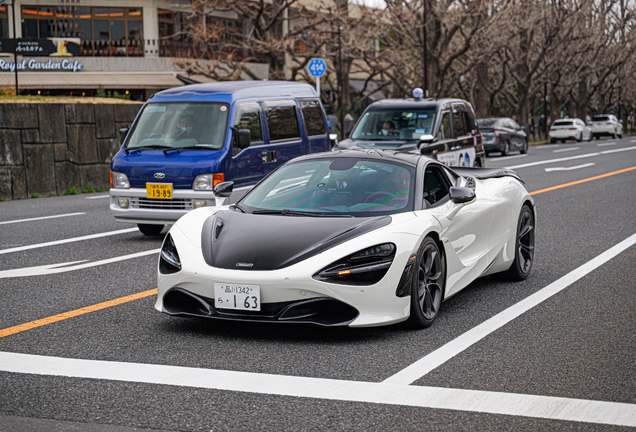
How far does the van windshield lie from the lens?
420 inches

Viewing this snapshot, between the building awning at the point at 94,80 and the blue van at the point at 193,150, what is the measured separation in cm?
3080

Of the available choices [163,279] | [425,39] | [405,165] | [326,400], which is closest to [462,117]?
[405,165]

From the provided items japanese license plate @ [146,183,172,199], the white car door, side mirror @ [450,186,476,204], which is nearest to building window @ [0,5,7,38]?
japanese license plate @ [146,183,172,199]

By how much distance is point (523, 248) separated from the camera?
7.79 m

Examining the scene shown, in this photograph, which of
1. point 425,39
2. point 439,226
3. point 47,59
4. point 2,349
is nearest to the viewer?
point 2,349

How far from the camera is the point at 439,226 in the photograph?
19.7ft

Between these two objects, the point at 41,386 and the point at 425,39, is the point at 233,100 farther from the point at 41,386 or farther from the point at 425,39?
the point at 425,39

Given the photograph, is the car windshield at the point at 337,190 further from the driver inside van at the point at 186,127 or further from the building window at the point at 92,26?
the building window at the point at 92,26

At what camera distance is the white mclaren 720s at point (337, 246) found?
17.3 ft

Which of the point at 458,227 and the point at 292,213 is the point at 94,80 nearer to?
the point at 292,213

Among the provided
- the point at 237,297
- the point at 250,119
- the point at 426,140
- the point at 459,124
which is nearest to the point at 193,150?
the point at 250,119

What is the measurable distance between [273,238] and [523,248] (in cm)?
317

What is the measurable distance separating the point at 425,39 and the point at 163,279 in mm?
31000

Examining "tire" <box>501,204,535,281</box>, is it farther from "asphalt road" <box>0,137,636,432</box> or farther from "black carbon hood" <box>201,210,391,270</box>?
"black carbon hood" <box>201,210,391,270</box>
